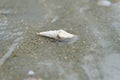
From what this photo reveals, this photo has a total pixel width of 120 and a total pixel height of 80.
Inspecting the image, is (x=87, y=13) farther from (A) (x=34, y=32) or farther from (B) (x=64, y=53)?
(B) (x=64, y=53)

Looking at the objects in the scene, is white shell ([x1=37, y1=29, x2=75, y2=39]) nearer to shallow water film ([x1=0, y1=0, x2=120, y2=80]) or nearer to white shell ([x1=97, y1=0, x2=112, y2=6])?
shallow water film ([x1=0, y1=0, x2=120, y2=80])

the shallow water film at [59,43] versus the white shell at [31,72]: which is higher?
the white shell at [31,72]

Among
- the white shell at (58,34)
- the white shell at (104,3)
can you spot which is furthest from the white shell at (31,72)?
the white shell at (104,3)

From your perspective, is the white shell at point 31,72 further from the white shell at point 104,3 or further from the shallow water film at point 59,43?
the white shell at point 104,3

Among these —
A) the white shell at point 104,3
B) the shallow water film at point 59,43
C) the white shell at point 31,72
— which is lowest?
the white shell at point 104,3

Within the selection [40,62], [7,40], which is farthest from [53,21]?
[40,62]

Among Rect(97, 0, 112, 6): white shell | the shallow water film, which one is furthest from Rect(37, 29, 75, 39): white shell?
Rect(97, 0, 112, 6): white shell

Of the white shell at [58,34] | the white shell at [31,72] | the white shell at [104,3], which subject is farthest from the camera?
the white shell at [104,3]

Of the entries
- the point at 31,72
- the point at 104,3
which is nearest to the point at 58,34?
the point at 31,72
